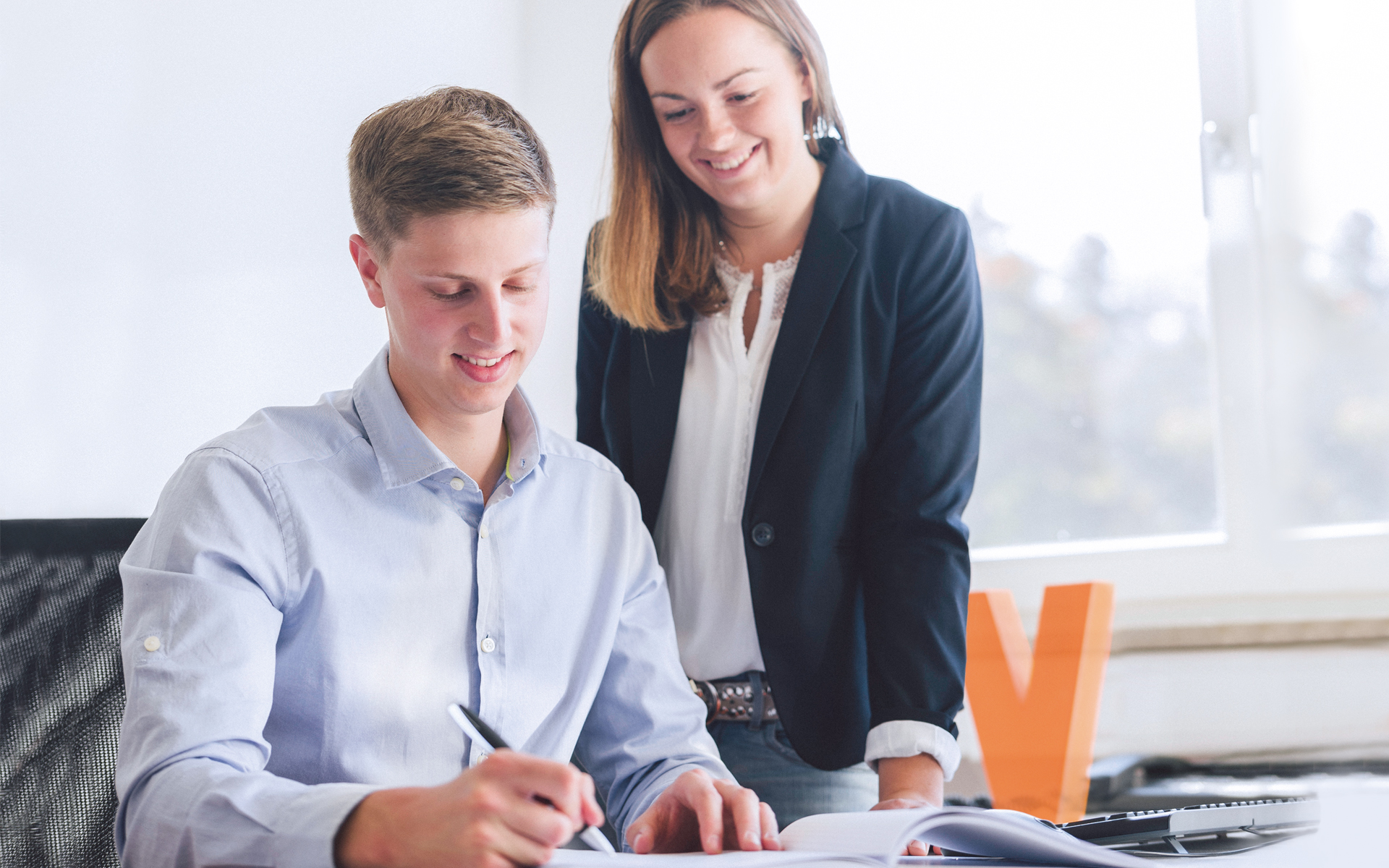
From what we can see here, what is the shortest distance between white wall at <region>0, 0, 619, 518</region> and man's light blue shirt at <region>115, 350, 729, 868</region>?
37 cm

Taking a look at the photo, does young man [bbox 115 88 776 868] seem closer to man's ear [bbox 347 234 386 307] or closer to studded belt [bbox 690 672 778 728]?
man's ear [bbox 347 234 386 307]

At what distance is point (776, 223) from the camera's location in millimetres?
1312

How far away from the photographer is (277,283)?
5.01 feet

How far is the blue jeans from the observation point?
1196mm

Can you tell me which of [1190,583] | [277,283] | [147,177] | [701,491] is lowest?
[1190,583]

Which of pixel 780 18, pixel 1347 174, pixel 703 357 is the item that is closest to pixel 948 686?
pixel 703 357

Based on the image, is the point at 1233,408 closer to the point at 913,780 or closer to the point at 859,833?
the point at 913,780

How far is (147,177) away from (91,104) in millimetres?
105

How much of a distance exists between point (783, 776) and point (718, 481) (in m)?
0.35

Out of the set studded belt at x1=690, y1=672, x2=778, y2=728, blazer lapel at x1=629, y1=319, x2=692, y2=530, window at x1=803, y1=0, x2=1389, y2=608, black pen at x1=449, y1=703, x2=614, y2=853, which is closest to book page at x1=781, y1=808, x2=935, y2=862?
black pen at x1=449, y1=703, x2=614, y2=853

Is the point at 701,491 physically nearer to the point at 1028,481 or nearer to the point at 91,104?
the point at 91,104

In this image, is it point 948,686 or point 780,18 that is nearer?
point 948,686

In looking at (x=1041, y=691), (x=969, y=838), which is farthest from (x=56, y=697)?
(x=1041, y=691)

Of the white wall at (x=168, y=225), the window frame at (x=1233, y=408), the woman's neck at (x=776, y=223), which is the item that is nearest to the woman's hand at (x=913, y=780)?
the woman's neck at (x=776, y=223)
